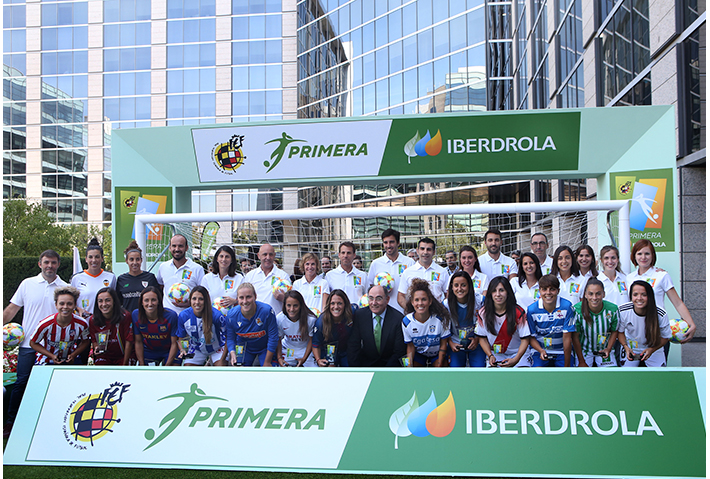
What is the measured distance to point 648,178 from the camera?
592 cm

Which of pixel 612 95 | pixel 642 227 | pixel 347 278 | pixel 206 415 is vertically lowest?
pixel 206 415

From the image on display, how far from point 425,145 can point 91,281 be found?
4271 mm

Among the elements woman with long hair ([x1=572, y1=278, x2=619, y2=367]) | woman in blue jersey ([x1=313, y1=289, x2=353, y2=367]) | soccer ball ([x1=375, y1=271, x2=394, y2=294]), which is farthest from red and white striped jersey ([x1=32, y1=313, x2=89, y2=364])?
woman with long hair ([x1=572, y1=278, x2=619, y2=367])

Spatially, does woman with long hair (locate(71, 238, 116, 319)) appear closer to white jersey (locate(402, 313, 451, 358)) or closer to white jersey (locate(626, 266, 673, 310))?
white jersey (locate(402, 313, 451, 358))

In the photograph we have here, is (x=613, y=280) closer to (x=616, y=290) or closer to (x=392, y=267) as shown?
(x=616, y=290)

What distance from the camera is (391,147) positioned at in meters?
6.41

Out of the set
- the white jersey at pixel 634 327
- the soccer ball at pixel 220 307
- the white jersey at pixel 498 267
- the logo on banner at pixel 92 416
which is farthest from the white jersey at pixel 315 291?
the white jersey at pixel 634 327

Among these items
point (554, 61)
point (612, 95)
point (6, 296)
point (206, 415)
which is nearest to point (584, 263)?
point (206, 415)

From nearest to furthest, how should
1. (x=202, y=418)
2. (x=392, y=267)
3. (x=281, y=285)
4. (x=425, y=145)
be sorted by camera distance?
(x=202, y=418)
(x=281, y=285)
(x=392, y=267)
(x=425, y=145)

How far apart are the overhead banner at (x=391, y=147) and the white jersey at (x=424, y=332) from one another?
2571 millimetres

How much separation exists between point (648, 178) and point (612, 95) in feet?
17.5

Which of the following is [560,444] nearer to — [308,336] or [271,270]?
[308,336]

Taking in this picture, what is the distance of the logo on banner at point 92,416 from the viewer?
11.3 ft

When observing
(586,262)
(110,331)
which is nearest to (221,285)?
(110,331)
